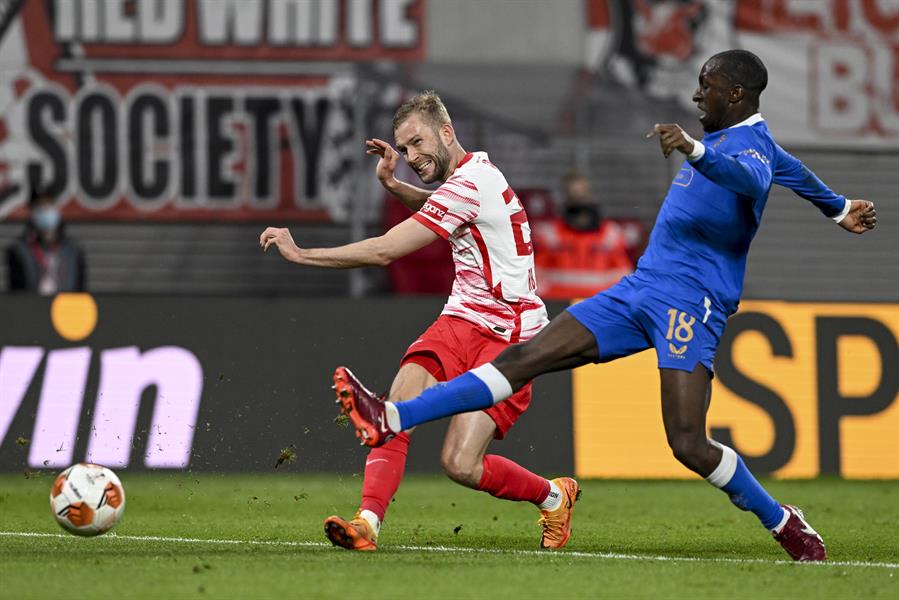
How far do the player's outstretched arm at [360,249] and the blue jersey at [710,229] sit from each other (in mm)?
946

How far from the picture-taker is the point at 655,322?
6656 mm

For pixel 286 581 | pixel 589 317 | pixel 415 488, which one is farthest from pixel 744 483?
pixel 415 488

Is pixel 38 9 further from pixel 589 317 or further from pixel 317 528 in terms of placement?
pixel 589 317

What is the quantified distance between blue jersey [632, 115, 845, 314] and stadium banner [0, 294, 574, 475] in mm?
3969

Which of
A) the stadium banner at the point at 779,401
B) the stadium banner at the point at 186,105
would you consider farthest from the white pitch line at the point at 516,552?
the stadium banner at the point at 186,105

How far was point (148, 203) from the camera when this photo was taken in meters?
16.4

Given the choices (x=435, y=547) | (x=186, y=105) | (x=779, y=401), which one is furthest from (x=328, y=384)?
(x=186, y=105)

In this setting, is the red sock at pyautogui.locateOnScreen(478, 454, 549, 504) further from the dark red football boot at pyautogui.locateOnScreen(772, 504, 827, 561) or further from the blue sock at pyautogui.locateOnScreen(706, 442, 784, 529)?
the dark red football boot at pyautogui.locateOnScreen(772, 504, 827, 561)

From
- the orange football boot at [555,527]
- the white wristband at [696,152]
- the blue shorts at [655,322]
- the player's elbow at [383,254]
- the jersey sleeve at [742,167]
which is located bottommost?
the orange football boot at [555,527]

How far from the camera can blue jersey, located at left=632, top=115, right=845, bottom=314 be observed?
6652 millimetres

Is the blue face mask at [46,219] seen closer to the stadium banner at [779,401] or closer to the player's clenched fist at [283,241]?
the stadium banner at [779,401]

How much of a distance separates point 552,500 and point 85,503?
2102mm

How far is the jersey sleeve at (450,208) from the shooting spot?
687cm

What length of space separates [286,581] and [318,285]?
36.0 feet
